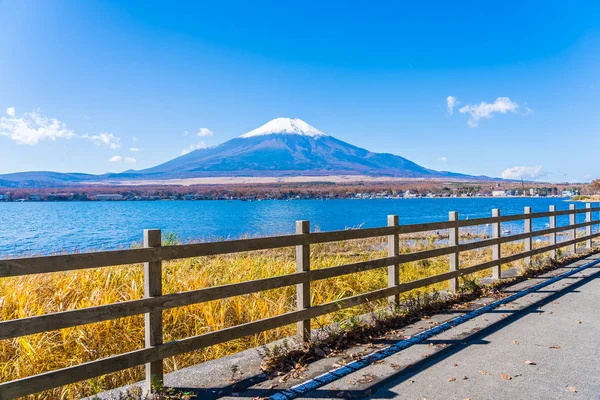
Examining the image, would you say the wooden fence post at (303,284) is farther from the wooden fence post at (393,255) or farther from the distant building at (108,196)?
the distant building at (108,196)

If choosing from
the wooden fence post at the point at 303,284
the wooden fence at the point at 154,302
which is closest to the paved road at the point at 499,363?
the wooden fence post at the point at 303,284

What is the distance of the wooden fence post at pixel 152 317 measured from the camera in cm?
389

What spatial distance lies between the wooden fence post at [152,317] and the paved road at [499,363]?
4.59 ft

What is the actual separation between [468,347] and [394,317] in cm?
118

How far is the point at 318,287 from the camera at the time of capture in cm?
766

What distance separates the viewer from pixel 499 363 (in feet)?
15.1

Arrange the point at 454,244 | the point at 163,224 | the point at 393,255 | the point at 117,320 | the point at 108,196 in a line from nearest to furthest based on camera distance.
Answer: the point at 117,320 → the point at 393,255 → the point at 454,244 → the point at 163,224 → the point at 108,196

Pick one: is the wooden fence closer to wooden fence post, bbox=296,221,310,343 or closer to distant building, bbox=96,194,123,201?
wooden fence post, bbox=296,221,310,343

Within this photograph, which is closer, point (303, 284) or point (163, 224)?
point (303, 284)

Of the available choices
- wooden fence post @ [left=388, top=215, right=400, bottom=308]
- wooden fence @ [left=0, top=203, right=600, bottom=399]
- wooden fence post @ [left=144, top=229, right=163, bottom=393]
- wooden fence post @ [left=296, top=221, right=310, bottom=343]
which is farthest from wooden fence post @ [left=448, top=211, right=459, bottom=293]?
wooden fence post @ [left=144, top=229, right=163, bottom=393]

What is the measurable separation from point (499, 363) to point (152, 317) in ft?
11.8

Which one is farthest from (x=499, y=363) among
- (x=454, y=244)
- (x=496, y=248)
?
(x=496, y=248)

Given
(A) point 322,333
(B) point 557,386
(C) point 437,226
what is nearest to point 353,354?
(A) point 322,333

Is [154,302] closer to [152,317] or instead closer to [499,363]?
[152,317]
